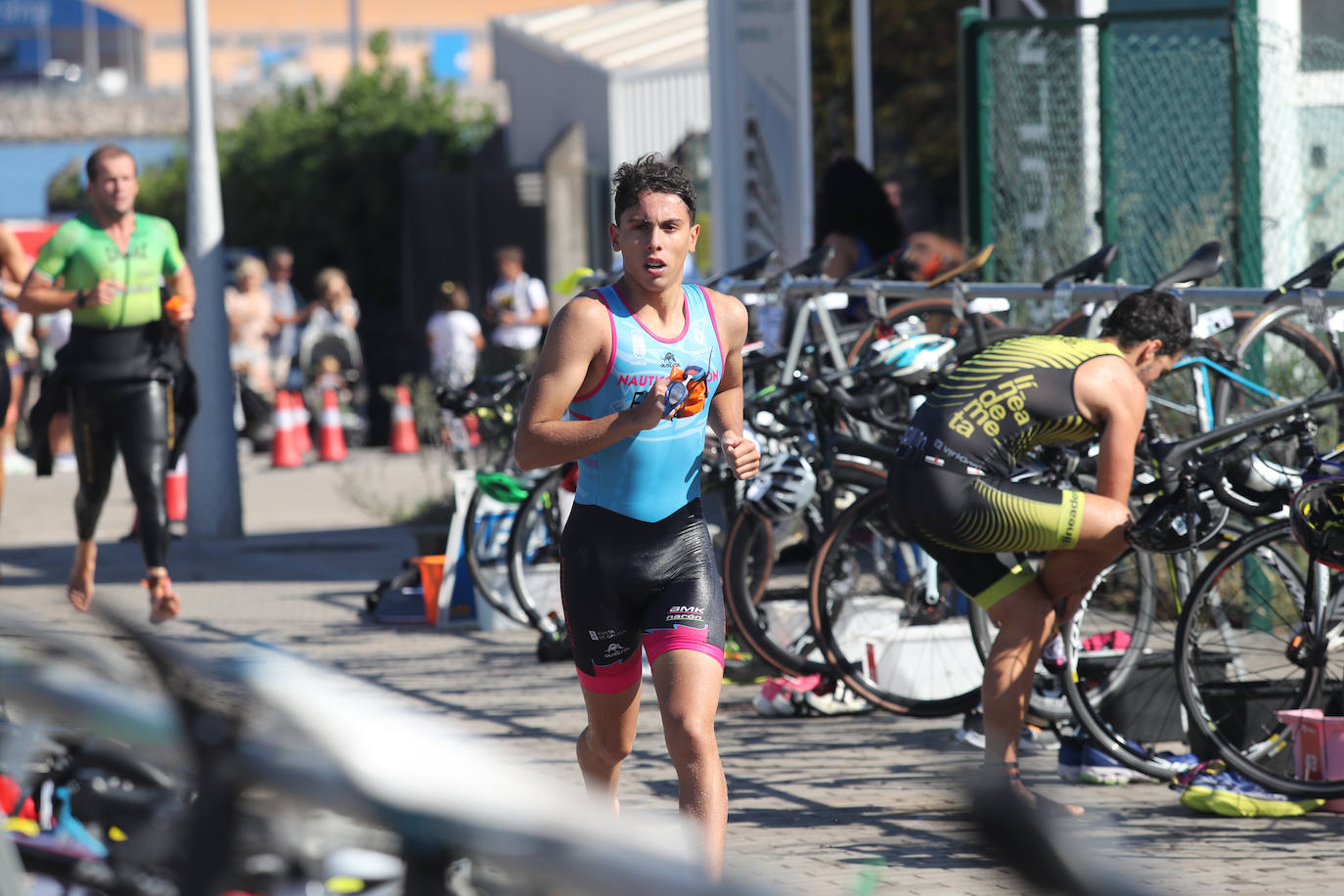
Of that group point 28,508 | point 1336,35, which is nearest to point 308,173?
point 28,508

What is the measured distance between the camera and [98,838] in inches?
85.8

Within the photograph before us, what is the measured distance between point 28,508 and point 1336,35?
10.2 m

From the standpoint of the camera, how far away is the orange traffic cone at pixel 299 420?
1814 cm

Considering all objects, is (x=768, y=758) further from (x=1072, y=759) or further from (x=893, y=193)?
(x=893, y=193)

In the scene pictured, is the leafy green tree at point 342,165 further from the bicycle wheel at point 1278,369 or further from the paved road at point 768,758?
the bicycle wheel at point 1278,369

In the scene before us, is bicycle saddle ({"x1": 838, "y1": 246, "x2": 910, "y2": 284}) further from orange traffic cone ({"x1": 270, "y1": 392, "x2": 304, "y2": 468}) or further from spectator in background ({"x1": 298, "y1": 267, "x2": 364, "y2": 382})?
spectator in background ({"x1": 298, "y1": 267, "x2": 364, "y2": 382})

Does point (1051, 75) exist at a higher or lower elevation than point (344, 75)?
lower

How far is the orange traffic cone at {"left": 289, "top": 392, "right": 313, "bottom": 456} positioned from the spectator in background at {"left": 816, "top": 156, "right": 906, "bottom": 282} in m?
9.10

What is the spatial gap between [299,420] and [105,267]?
1023cm

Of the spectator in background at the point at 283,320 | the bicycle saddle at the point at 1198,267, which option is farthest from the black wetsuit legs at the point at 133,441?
the spectator in background at the point at 283,320

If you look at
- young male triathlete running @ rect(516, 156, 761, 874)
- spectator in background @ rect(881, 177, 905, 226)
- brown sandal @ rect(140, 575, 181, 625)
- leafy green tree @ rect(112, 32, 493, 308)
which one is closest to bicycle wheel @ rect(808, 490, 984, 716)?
young male triathlete running @ rect(516, 156, 761, 874)

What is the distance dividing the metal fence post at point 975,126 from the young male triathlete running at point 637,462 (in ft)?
16.5

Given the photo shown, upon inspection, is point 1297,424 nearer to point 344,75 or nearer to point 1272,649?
point 1272,649

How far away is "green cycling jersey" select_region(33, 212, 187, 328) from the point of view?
27.0 ft
